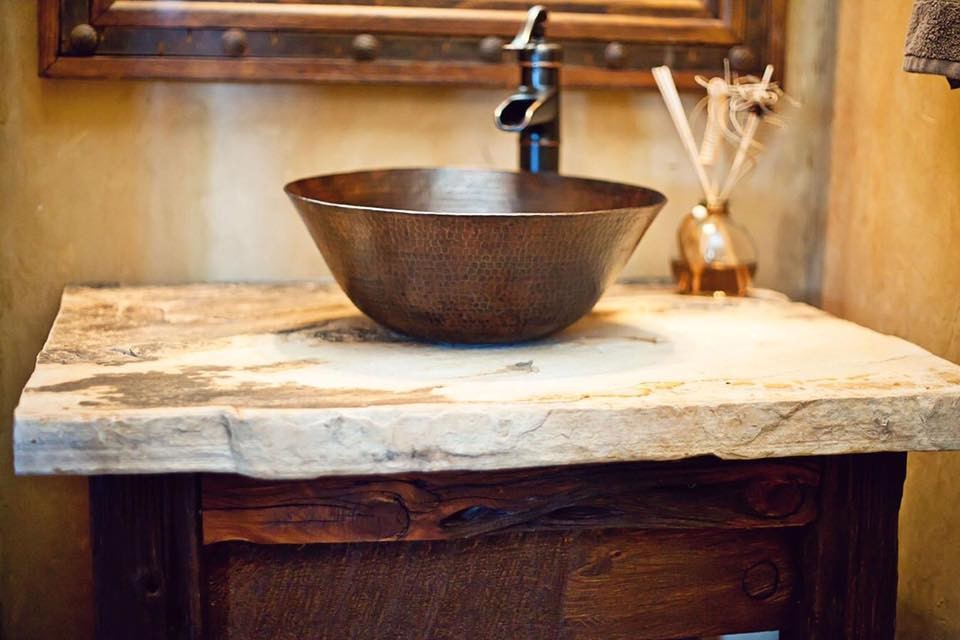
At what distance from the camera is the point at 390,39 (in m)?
1.33

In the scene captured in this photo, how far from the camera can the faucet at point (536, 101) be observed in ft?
4.04

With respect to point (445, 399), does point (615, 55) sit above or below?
above

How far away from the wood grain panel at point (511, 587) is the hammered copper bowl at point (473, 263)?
0.20 m

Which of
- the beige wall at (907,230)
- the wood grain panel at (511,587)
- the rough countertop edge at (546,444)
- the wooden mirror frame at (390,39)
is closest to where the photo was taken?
the rough countertop edge at (546,444)

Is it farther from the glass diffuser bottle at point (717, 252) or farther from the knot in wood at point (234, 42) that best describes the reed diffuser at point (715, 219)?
the knot in wood at point (234, 42)

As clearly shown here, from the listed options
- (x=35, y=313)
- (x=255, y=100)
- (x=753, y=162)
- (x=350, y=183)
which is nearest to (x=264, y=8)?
(x=255, y=100)

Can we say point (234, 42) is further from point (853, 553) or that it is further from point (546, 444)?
point (853, 553)

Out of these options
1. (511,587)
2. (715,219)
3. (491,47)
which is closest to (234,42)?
(491,47)

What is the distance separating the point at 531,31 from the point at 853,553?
2.09 feet

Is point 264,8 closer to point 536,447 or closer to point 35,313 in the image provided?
point 35,313

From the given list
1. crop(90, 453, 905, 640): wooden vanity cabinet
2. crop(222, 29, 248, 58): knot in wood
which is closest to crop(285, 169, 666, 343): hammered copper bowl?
crop(90, 453, 905, 640): wooden vanity cabinet

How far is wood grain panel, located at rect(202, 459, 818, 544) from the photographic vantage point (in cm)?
90

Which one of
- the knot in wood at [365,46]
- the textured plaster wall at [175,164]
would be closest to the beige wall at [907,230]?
the textured plaster wall at [175,164]

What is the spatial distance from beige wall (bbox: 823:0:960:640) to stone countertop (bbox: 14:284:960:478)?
0.14m
